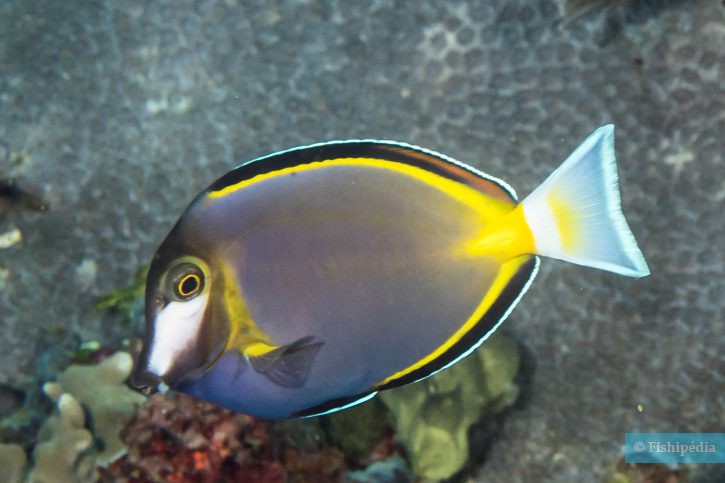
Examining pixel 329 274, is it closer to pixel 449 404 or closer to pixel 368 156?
pixel 368 156

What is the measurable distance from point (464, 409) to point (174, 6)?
3.26 meters

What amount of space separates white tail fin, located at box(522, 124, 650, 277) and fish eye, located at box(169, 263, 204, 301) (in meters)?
0.88

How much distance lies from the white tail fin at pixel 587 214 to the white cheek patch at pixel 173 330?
0.91 metres

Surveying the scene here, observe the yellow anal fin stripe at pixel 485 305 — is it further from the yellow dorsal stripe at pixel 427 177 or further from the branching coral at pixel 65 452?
the branching coral at pixel 65 452

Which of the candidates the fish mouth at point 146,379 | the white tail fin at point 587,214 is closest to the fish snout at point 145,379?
the fish mouth at point 146,379

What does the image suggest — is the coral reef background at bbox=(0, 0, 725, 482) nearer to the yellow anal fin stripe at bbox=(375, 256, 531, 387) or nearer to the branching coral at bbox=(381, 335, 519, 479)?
the branching coral at bbox=(381, 335, 519, 479)

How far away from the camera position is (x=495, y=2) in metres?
3.51

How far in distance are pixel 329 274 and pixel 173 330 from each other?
1.45 ft

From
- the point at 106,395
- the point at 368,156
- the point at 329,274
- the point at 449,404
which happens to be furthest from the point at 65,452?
the point at 368,156

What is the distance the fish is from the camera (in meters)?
1.60

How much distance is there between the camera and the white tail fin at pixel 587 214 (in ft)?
4.77

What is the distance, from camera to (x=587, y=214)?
149 centimetres

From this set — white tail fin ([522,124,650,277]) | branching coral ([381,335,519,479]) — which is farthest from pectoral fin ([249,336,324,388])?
branching coral ([381,335,519,479])

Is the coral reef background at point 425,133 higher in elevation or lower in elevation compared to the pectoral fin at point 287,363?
higher
